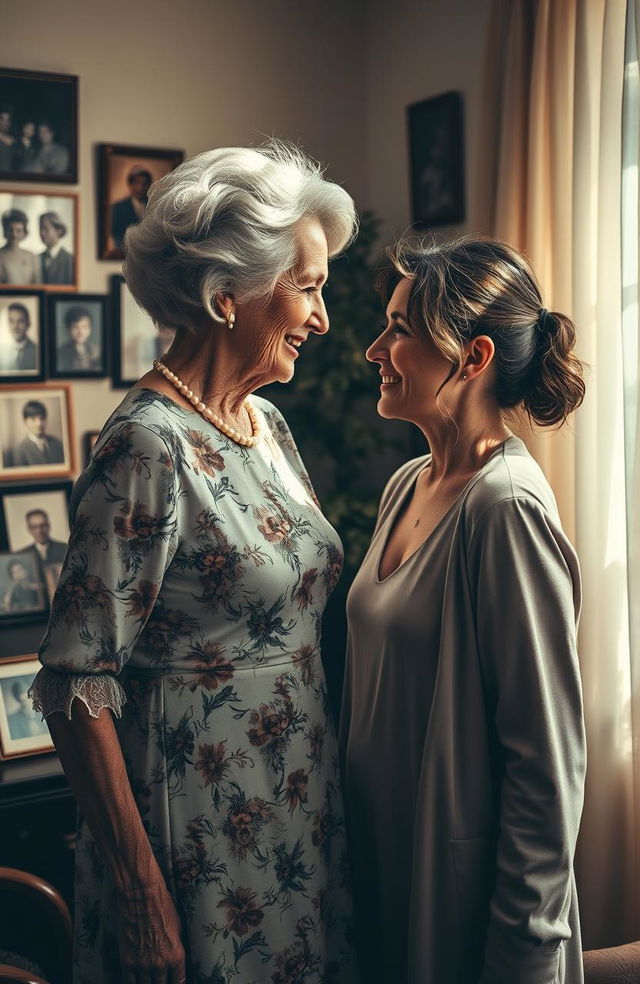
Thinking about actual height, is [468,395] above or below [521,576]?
above

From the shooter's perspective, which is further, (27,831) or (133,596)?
(27,831)

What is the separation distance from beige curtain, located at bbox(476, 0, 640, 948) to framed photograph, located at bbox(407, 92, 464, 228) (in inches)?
22.6

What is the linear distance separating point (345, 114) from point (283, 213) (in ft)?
6.79

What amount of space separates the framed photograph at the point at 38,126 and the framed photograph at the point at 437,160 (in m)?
1.05

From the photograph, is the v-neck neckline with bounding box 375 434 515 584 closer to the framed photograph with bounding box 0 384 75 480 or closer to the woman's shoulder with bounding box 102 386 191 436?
the woman's shoulder with bounding box 102 386 191 436

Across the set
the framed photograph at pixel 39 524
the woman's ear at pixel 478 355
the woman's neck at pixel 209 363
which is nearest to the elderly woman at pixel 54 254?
the framed photograph at pixel 39 524

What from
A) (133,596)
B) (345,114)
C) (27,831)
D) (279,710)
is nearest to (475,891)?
(279,710)

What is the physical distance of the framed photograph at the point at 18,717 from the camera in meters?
2.32

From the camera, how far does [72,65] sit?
2707 mm

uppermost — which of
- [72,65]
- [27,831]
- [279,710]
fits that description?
[72,65]

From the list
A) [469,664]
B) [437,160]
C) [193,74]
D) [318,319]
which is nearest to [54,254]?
[193,74]

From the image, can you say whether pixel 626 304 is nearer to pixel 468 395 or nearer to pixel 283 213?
pixel 468 395

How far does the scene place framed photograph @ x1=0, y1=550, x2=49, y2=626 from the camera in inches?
103

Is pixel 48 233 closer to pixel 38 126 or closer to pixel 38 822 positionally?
pixel 38 126
